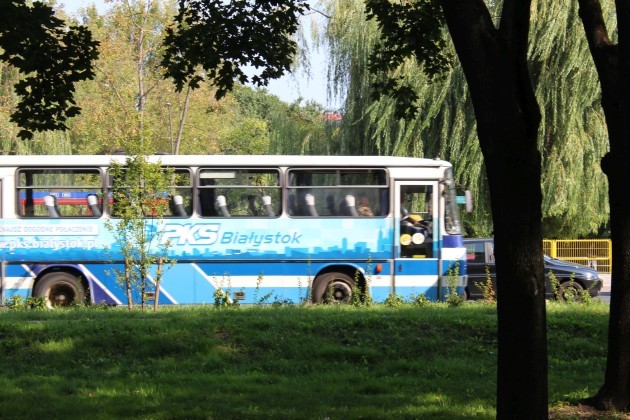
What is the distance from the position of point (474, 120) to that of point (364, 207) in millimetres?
9517

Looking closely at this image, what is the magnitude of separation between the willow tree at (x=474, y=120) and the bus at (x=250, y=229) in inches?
249

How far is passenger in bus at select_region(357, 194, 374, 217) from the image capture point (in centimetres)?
1898

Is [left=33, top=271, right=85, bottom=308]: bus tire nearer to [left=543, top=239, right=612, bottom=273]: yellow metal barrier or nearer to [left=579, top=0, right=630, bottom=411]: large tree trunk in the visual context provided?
[left=579, top=0, right=630, bottom=411]: large tree trunk

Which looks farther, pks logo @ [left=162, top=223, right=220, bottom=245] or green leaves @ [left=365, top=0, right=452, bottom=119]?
pks logo @ [left=162, top=223, right=220, bottom=245]

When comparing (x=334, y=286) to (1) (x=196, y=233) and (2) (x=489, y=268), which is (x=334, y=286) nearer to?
(1) (x=196, y=233)

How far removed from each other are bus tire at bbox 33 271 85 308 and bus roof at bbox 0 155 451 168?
7.49 ft

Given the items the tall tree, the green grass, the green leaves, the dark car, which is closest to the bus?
the dark car

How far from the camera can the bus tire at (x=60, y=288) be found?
720 inches

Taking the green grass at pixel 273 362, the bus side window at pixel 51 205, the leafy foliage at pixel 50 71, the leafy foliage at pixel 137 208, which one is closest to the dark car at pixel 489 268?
the green grass at pixel 273 362

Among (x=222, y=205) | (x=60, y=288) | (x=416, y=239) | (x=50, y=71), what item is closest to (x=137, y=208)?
(x=222, y=205)

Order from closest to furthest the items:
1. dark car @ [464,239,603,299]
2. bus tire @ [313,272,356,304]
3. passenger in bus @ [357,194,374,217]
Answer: bus tire @ [313,272,356,304], passenger in bus @ [357,194,374,217], dark car @ [464,239,603,299]

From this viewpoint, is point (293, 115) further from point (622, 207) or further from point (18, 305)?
point (622, 207)

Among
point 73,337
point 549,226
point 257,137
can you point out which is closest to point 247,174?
point 73,337

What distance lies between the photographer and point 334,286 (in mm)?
18578
